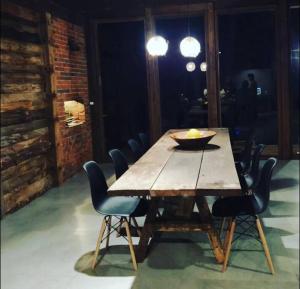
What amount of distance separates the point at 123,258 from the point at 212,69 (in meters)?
4.38

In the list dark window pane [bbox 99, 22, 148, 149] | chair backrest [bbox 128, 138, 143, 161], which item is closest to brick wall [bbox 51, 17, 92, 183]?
dark window pane [bbox 99, 22, 148, 149]

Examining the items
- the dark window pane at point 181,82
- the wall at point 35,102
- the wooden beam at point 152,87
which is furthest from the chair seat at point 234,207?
the dark window pane at point 181,82

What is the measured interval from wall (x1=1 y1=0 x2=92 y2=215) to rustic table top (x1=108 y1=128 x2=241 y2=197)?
66.9 inches

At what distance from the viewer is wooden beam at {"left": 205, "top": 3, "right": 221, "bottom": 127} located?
691 centimetres

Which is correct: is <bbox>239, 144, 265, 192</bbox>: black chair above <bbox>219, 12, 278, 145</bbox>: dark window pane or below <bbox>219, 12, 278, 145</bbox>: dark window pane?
below

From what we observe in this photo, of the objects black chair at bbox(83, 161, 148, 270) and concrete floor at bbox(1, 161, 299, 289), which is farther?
black chair at bbox(83, 161, 148, 270)

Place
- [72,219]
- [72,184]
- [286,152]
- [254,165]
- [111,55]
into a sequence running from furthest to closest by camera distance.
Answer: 1. [111,55]
2. [286,152]
3. [72,184]
4. [72,219]
5. [254,165]

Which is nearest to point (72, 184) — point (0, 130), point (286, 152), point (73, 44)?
point (0, 130)

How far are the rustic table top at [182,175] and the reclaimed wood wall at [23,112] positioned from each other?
1678 millimetres

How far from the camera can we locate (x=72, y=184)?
235 inches

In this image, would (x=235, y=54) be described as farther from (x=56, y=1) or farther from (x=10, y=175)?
(x=10, y=175)

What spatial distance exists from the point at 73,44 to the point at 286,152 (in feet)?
12.5

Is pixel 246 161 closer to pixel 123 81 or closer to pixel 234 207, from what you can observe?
pixel 234 207

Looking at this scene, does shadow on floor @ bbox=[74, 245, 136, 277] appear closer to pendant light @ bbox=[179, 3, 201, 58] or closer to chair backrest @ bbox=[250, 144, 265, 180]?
chair backrest @ bbox=[250, 144, 265, 180]
